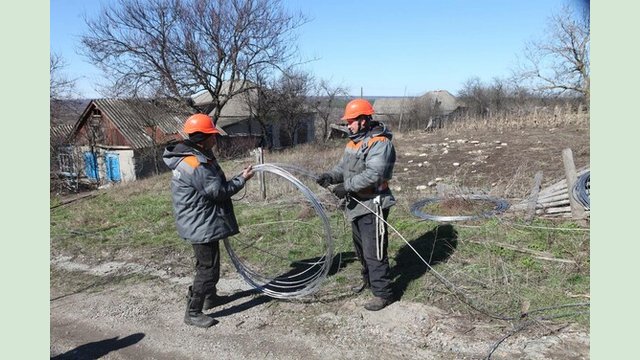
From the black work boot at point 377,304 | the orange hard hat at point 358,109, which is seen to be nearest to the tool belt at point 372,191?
the orange hard hat at point 358,109

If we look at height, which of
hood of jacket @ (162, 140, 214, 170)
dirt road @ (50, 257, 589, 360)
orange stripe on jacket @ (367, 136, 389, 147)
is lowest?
dirt road @ (50, 257, 589, 360)

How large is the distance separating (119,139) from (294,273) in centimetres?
3114

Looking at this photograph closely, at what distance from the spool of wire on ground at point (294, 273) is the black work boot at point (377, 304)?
55cm

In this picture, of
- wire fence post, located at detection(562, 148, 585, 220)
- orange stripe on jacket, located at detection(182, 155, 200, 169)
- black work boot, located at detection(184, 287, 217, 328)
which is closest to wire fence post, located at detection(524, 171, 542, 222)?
wire fence post, located at detection(562, 148, 585, 220)

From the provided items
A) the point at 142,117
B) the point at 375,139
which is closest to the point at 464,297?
the point at 375,139

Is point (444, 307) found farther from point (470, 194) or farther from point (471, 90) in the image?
point (471, 90)

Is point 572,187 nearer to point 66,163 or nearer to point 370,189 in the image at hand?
point 370,189

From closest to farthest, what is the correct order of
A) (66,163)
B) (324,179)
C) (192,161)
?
1. (192,161)
2. (324,179)
3. (66,163)

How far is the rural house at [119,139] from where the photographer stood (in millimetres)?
31656

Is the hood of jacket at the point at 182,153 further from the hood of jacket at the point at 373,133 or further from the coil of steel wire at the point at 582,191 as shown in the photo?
the coil of steel wire at the point at 582,191

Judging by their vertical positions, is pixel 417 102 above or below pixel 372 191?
above

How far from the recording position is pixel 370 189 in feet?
14.9

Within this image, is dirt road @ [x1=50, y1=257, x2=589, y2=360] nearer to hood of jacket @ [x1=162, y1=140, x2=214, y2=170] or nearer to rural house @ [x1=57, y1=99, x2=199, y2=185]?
hood of jacket @ [x1=162, y1=140, x2=214, y2=170]

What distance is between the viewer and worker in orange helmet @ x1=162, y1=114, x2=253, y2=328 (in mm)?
4195
